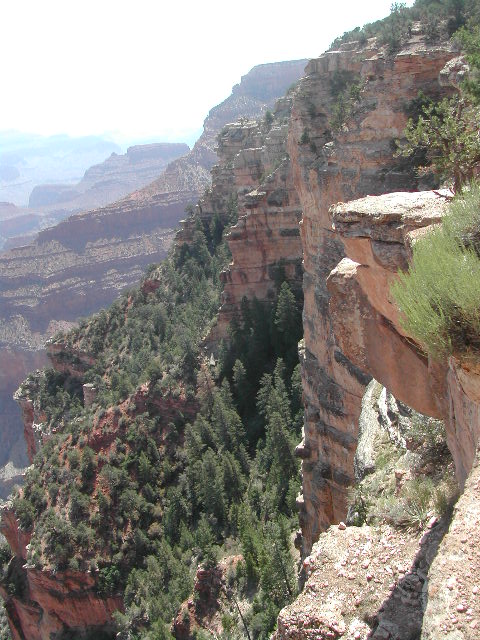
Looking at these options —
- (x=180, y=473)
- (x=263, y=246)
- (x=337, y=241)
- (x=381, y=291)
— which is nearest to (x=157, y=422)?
(x=180, y=473)

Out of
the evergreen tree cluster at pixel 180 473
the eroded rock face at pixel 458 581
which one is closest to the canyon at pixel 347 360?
the eroded rock face at pixel 458 581

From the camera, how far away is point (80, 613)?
31.3 m

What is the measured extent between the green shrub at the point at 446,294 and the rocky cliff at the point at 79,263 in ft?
340

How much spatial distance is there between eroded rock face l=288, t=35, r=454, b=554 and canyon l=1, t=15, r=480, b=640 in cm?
7

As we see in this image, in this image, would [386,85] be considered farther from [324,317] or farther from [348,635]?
[348,635]

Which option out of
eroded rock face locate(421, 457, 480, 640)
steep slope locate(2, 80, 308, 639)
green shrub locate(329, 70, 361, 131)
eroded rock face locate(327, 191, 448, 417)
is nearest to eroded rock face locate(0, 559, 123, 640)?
steep slope locate(2, 80, 308, 639)

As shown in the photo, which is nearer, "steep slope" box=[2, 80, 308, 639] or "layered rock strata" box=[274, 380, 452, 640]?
"layered rock strata" box=[274, 380, 452, 640]

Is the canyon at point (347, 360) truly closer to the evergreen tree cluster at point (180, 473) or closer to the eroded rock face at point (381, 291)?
the eroded rock face at point (381, 291)

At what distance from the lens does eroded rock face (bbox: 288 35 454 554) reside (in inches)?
744

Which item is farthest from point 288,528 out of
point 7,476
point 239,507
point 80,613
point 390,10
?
point 7,476

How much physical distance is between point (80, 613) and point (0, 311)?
96.5 metres

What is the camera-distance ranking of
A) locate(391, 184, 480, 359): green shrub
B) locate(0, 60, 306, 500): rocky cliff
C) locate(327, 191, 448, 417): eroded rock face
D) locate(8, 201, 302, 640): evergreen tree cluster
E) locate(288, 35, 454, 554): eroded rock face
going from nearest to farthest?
locate(391, 184, 480, 359): green shrub
locate(327, 191, 448, 417): eroded rock face
locate(288, 35, 454, 554): eroded rock face
locate(8, 201, 302, 640): evergreen tree cluster
locate(0, 60, 306, 500): rocky cliff

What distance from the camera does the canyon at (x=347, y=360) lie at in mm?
6102

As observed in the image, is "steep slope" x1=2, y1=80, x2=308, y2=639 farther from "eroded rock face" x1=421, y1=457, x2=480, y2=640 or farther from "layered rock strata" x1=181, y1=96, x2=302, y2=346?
"eroded rock face" x1=421, y1=457, x2=480, y2=640
